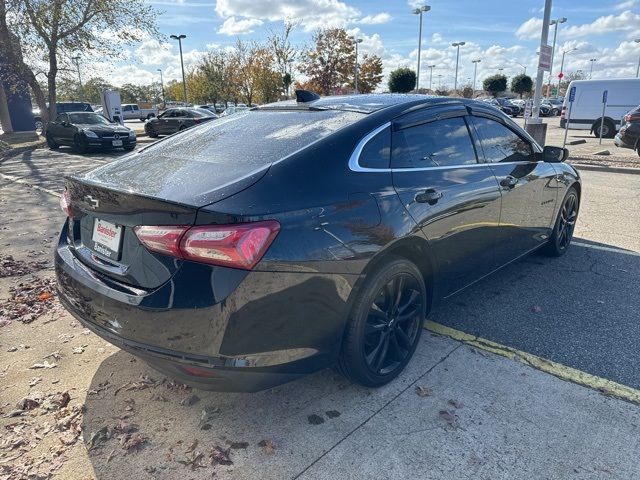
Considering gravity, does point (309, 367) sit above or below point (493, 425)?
above

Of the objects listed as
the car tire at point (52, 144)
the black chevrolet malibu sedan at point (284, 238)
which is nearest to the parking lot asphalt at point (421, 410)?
the black chevrolet malibu sedan at point (284, 238)

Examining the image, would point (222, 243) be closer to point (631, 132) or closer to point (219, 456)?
point (219, 456)

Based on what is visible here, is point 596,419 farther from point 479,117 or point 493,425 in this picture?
point 479,117

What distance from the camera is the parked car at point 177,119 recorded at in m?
23.3

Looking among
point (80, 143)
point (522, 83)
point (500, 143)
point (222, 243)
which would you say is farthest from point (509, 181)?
point (522, 83)

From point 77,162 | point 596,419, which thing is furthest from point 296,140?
point 77,162

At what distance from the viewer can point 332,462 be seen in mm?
2229

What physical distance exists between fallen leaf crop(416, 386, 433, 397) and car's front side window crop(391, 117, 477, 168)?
1330 mm

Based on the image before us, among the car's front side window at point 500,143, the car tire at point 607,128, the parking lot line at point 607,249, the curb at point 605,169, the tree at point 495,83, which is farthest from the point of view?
the tree at point 495,83

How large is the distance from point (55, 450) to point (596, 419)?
→ 2803mm

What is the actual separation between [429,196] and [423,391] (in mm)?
1166

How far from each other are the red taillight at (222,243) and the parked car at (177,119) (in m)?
22.0

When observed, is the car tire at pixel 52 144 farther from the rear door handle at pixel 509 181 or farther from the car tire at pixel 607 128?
the car tire at pixel 607 128

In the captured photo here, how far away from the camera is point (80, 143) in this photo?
639 inches
